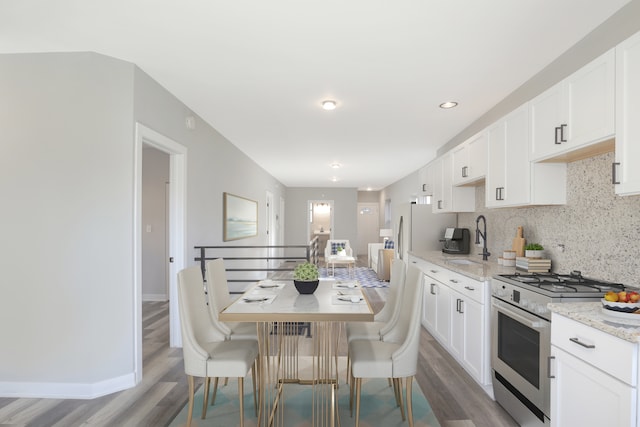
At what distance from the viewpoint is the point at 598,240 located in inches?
90.3

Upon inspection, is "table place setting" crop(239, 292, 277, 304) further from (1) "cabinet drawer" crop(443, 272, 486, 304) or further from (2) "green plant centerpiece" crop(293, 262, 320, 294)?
(1) "cabinet drawer" crop(443, 272, 486, 304)

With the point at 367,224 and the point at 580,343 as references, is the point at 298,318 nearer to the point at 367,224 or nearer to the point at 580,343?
the point at 580,343

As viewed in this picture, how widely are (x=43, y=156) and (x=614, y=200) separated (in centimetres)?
395

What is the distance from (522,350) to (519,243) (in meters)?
1.29

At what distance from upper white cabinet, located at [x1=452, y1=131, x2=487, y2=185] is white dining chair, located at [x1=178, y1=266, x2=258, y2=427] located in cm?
265

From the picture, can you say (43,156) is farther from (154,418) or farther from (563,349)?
(563,349)

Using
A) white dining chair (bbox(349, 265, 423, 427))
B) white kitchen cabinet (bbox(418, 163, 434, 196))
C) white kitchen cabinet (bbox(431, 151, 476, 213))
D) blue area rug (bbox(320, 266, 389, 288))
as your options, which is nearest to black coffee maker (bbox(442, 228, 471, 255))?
white kitchen cabinet (bbox(431, 151, 476, 213))

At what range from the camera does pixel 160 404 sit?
2.47 meters

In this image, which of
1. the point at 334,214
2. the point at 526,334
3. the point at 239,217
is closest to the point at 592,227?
the point at 526,334

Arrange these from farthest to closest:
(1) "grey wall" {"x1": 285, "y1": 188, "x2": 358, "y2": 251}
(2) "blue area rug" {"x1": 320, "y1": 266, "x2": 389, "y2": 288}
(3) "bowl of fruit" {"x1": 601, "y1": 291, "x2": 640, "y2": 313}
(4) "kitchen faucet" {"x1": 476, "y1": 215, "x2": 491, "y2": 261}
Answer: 1. (1) "grey wall" {"x1": 285, "y1": 188, "x2": 358, "y2": 251}
2. (2) "blue area rug" {"x1": 320, "y1": 266, "x2": 389, "y2": 288}
3. (4) "kitchen faucet" {"x1": 476, "y1": 215, "x2": 491, "y2": 261}
4. (3) "bowl of fruit" {"x1": 601, "y1": 291, "x2": 640, "y2": 313}

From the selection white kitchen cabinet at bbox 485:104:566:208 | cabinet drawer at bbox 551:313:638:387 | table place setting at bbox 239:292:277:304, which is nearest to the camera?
cabinet drawer at bbox 551:313:638:387

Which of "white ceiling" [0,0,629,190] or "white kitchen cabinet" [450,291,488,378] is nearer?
"white ceiling" [0,0,629,190]

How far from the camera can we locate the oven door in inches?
75.3

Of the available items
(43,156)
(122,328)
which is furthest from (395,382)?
(43,156)
